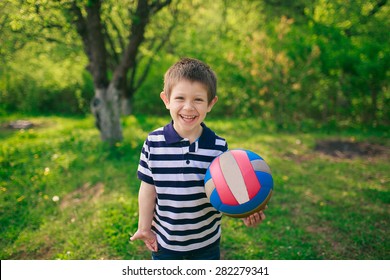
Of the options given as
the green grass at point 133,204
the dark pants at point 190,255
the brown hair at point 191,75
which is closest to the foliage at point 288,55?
the green grass at point 133,204

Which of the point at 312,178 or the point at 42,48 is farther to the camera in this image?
the point at 42,48

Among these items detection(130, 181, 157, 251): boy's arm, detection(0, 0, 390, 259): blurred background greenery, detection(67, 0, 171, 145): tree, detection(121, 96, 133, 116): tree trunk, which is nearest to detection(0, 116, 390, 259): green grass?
detection(0, 0, 390, 259): blurred background greenery

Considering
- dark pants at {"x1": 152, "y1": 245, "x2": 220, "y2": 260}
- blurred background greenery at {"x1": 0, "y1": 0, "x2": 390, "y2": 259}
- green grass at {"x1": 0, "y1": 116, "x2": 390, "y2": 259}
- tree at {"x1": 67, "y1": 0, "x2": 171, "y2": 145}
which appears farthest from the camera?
tree at {"x1": 67, "y1": 0, "x2": 171, "y2": 145}

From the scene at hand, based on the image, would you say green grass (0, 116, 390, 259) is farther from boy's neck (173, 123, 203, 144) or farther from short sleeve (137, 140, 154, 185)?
boy's neck (173, 123, 203, 144)

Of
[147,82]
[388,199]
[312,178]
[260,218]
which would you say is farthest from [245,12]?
[260,218]

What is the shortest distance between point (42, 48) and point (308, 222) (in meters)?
6.58

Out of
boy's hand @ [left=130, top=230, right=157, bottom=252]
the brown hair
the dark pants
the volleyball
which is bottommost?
the dark pants

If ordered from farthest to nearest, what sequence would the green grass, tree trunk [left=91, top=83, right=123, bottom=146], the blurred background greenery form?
tree trunk [left=91, top=83, right=123, bottom=146] < the blurred background greenery < the green grass

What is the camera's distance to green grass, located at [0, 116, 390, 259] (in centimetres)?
347

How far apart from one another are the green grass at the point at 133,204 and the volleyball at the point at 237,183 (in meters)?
1.51

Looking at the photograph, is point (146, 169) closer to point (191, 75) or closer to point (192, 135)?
point (192, 135)

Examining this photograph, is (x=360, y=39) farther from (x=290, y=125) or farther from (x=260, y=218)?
(x=260, y=218)

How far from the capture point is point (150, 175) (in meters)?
2.02

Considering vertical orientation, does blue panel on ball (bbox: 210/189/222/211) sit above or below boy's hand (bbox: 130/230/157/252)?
above
